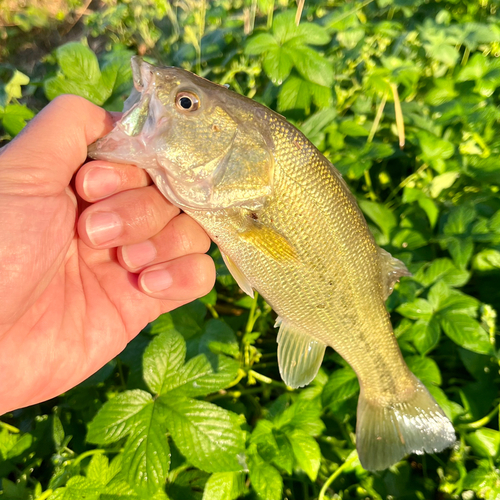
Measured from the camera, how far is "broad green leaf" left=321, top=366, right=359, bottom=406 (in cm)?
204

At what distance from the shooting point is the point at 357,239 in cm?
170

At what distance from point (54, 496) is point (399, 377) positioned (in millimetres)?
1686

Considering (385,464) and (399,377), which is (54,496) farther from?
(399,377)

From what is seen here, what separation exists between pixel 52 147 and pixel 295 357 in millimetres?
1426

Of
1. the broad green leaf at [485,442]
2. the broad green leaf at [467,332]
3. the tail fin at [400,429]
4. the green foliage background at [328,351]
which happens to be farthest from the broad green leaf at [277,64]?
the broad green leaf at [485,442]

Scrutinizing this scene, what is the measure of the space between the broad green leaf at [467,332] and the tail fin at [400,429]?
1.03 feet

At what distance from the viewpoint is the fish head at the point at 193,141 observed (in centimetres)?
142

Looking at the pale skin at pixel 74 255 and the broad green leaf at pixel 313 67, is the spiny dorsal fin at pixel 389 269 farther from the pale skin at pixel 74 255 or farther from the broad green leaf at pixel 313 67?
the broad green leaf at pixel 313 67

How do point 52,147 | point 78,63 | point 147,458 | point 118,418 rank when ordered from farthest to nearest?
point 78,63 → point 118,418 → point 147,458 → point 52,147

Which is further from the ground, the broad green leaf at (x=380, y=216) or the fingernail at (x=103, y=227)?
the fingernail at (x=103, y=227)

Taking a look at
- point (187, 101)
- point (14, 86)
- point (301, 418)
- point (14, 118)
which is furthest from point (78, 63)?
point (301, 418)

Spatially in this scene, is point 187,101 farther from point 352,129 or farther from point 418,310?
point 418,310

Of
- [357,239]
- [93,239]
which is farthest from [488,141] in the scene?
[93,239]

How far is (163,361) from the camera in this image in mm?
1825
